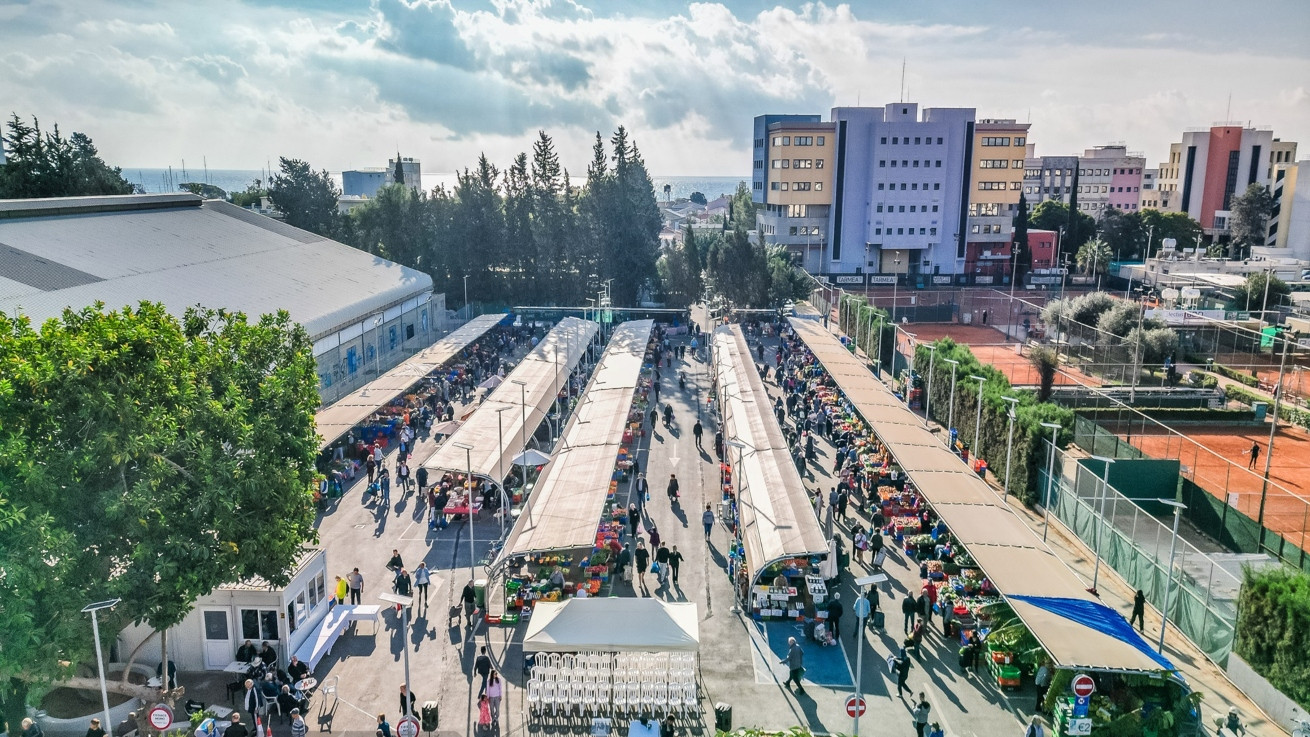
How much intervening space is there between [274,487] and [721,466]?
17.0 meters

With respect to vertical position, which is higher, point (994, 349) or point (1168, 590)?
point (994, 349)

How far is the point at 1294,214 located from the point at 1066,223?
2012 cm

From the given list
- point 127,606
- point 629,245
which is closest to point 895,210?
point 629,245

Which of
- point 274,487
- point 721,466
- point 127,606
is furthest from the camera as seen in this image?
point 721,466

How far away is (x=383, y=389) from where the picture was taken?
3472cm

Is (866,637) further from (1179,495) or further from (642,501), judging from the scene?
(1179,495)

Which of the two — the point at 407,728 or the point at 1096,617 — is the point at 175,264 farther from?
the point at 1096,617

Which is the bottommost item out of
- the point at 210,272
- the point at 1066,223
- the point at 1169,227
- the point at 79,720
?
the point at 79,720

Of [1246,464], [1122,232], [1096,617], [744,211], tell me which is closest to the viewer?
[1096,617]

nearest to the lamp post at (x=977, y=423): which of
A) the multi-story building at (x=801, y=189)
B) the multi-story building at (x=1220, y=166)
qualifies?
the multi-story building at (x=801, y=189)

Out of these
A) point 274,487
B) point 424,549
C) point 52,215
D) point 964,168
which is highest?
point 964,168

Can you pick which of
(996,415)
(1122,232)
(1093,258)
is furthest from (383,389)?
(1122,232)

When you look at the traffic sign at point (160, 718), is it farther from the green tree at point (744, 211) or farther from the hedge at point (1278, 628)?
the green tree at point (744, 211)

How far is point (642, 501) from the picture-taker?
26578 mm
